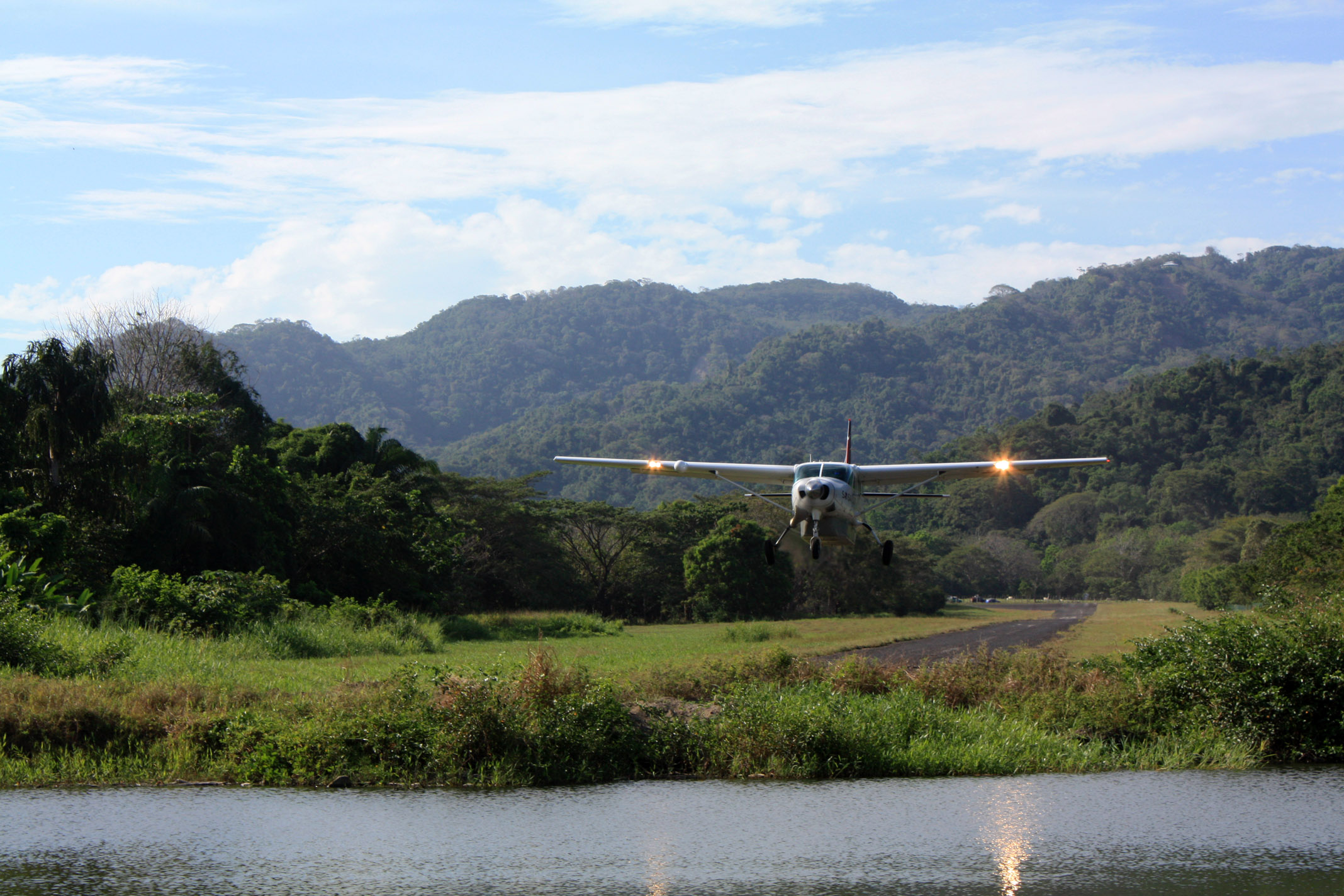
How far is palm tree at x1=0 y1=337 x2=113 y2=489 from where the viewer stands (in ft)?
124

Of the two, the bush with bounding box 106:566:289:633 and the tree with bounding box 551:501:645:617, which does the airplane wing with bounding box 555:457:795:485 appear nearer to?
the bush with bounding box 106:566:289:633

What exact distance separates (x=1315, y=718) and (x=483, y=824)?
16328 millimetres

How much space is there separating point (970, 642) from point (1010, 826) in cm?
3054

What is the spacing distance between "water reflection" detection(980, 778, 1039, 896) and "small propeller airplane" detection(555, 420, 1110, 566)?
32.4 feet

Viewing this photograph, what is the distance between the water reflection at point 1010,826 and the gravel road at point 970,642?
25.1 ft

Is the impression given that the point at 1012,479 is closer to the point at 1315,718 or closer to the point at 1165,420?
the point at 1165,420

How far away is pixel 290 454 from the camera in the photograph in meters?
56.2

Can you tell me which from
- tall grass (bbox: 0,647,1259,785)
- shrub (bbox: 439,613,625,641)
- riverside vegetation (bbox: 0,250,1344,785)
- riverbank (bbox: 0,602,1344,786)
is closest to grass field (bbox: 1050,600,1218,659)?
riverbank (bbox: 0,602,1344,786)

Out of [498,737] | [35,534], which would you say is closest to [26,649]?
[35,534]

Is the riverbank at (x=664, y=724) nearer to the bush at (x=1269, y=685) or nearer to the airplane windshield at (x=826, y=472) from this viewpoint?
the bush at (x=1269, y=685)

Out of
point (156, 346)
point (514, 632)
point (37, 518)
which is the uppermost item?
point (156, 346)

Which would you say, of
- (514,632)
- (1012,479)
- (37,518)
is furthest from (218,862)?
(1012,479)

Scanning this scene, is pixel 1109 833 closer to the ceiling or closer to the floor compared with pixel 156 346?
closer to the floor

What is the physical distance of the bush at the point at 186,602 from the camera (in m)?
31.7
